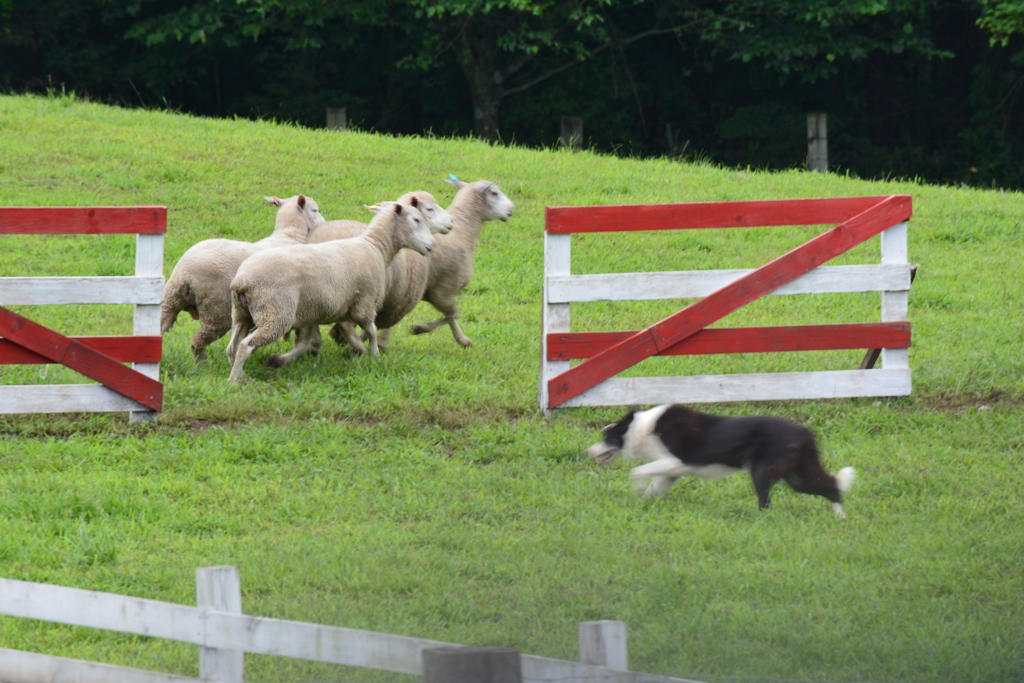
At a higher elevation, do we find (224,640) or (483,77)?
(483,77)

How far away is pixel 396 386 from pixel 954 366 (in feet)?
13.5

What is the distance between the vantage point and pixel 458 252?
9.22m

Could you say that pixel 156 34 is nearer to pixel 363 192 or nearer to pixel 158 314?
pixel 363 192

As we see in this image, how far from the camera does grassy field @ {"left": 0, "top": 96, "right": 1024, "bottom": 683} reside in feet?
13.5

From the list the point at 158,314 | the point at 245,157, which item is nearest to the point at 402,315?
the point at 158,314

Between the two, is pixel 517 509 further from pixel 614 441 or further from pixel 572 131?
pixel 572 131

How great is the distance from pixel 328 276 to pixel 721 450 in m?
3.34

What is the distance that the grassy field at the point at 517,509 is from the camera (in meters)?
4.10

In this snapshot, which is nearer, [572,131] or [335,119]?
[572,131]

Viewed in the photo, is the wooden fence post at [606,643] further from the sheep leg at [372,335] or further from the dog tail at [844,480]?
the sheep leg at [372,335]

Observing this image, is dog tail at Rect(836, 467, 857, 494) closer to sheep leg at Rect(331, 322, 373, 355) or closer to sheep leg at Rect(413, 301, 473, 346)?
sheep leg at Rect(331, 322, 373, 355)

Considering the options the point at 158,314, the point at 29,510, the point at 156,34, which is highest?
Answer: the point at 156,34

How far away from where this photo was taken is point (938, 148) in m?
25.7

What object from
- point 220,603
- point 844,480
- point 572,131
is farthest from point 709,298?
point 572,131
